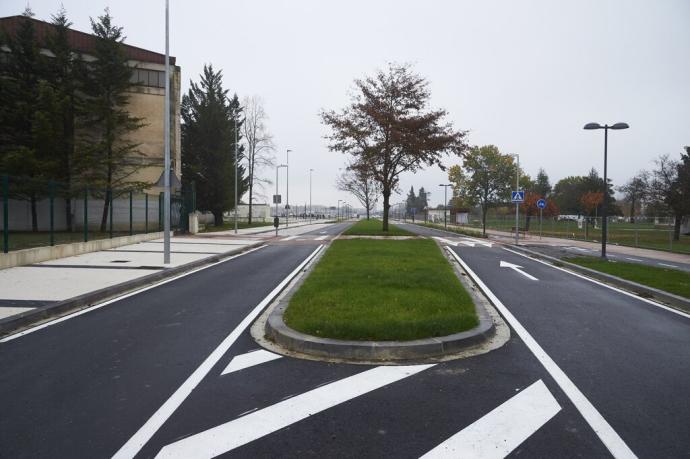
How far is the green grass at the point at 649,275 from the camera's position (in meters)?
9.66

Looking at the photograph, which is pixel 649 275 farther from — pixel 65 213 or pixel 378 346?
pixel 65 213

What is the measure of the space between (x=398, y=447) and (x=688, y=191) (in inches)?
1576

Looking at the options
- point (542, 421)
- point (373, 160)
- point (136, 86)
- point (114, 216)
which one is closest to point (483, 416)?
point (542, 421)

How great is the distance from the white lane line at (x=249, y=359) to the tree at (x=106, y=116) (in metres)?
25.3

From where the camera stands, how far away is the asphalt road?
3211 millimetres

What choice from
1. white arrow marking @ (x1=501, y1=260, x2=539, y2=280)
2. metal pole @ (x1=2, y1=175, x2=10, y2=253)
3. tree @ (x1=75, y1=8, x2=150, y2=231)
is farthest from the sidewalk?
tree @ (x1=75, y1=8, x2=150, y2=231)

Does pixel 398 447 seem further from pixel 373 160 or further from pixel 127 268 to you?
pixel 373 160

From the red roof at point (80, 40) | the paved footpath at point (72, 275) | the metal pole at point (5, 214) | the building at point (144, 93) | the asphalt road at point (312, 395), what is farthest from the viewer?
the building at point (144, 93)

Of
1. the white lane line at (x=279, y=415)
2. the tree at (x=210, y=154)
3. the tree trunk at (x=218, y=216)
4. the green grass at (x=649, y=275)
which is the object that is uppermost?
the tree at (x=210, y=154)

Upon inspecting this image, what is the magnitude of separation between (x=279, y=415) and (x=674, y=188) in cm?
4242

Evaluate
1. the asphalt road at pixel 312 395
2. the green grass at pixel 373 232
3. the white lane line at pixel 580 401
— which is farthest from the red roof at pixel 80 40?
the white lane line at pixel 580 401

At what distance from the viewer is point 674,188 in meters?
36.1

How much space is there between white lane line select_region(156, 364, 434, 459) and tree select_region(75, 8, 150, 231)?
2662 cm

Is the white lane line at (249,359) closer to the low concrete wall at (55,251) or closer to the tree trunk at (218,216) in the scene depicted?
the low concrete wall at (55,251)
